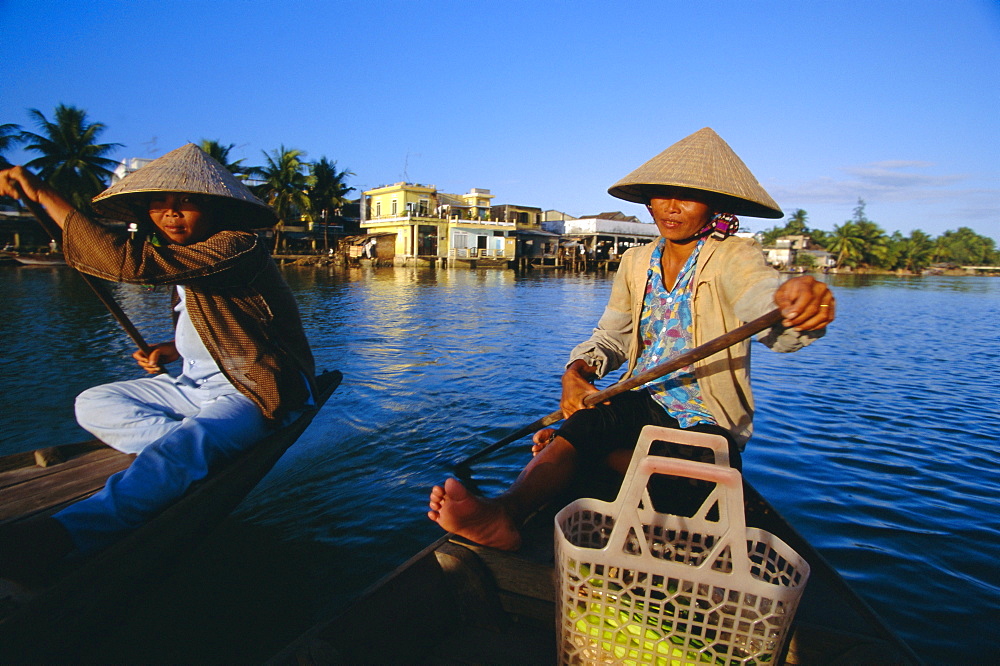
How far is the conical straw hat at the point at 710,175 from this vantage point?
7.05ft

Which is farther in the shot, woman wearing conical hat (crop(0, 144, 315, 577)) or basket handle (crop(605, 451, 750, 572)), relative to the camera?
woman wearing conical hat (crop(0, 144, 315, 577))

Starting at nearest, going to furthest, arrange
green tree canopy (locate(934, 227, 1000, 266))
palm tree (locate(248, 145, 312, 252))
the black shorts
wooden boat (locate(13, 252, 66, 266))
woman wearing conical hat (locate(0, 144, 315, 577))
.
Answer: woman wearing conical hat (locate(0, 144, 315, 577)), the black shorts, wooden boat (locate(13, 252, 66, 266)), palm tree (locate(248, 145, 312, 252)), green tree canopy (locate(934, 227, 1000, 266))

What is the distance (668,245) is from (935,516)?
106 inches

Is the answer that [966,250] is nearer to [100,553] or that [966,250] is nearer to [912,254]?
[912,254]

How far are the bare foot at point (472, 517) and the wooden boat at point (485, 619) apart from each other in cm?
6

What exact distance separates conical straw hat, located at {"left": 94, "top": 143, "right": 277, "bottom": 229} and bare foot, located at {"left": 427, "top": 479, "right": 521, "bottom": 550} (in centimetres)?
171

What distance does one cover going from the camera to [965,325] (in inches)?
515

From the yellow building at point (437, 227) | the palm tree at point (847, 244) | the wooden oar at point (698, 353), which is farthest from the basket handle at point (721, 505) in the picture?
the palm tree at point (847, 244)

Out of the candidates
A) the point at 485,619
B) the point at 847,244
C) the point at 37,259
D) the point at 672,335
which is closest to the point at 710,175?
the point at 672,335

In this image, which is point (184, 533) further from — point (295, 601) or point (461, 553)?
point (461, 553)

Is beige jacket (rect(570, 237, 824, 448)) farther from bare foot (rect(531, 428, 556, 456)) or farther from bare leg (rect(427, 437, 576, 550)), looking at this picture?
bare foot (rect(531, 428, 556, 456))

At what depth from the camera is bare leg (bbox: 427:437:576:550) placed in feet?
5.57

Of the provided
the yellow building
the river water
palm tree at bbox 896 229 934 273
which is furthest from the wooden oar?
palm tree at bbox 896 229 934 273

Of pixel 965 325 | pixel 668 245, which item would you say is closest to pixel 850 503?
pixel 668 245
